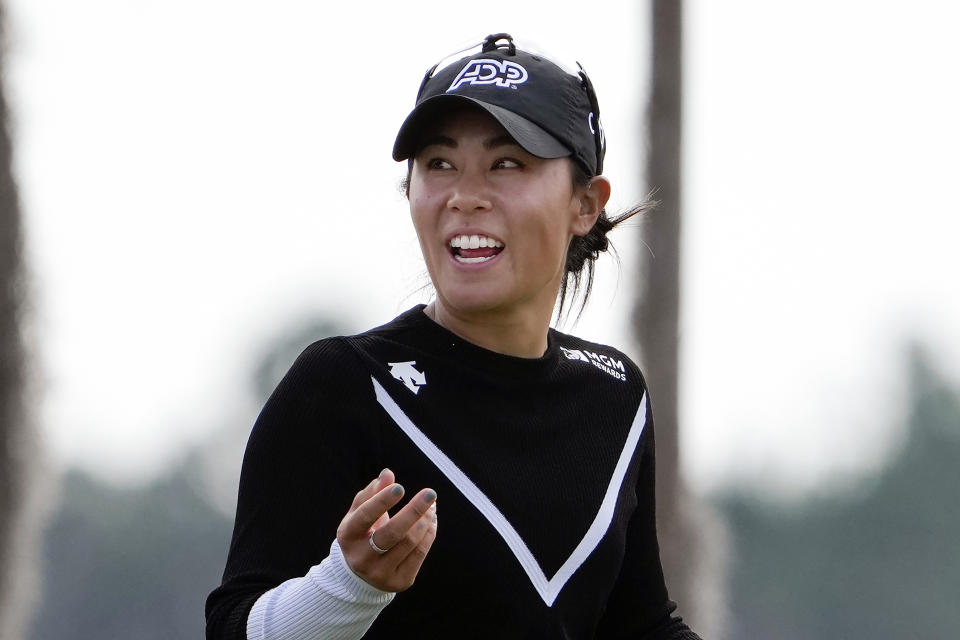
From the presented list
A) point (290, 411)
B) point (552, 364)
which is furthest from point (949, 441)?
point (290, 411)

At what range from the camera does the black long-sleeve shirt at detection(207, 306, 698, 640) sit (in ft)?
5.78

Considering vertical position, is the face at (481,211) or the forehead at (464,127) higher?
the forehead at (464,127)

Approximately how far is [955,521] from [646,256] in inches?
39.4

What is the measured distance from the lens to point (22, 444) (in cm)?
281

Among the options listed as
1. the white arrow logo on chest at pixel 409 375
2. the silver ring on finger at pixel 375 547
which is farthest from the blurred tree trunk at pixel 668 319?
the silver ring on finger at pixel 375 547

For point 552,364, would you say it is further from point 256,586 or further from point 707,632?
point 707,632

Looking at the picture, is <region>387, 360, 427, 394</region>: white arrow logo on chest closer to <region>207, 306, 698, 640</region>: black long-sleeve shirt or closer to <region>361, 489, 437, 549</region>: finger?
<region>207, 306, 698, 640</region>: black long-sleeve shirt

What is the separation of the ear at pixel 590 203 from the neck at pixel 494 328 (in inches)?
6.2

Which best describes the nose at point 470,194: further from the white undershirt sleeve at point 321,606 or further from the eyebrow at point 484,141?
the white undershirt sleeve at point 321,606

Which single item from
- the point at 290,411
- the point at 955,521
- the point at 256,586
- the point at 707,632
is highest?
the point at 290,411

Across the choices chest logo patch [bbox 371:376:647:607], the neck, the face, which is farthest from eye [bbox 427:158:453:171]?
chest logo patch [bbox 371:376:647:607]

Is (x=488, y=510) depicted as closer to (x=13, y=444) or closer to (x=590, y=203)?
(x=590, y=203)

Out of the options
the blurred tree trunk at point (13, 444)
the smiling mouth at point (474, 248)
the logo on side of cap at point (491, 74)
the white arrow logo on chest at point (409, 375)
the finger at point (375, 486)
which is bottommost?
the blurred tree trunk at point (13, 444)

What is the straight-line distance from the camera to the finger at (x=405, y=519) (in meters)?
1.42
